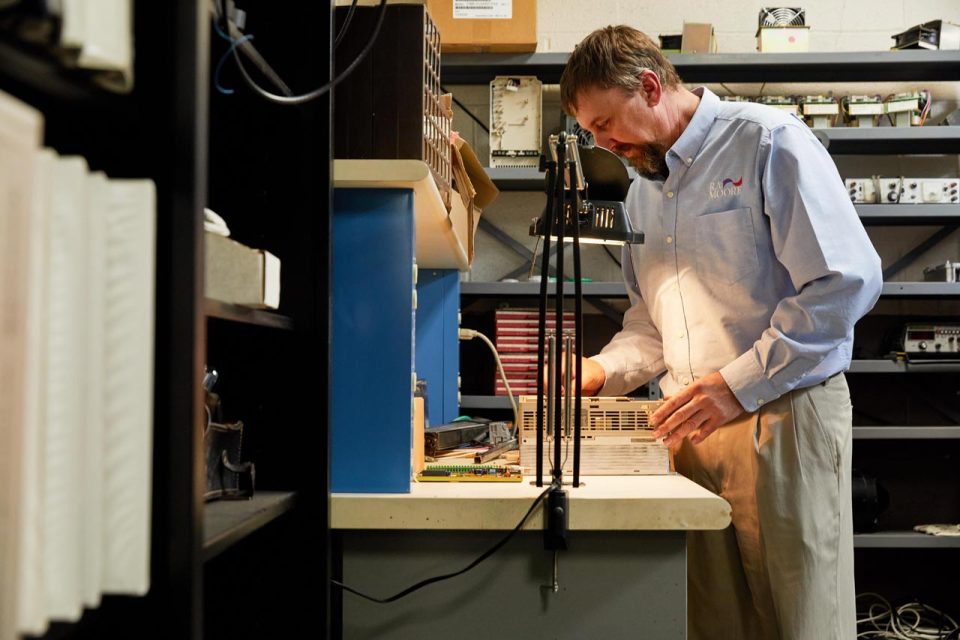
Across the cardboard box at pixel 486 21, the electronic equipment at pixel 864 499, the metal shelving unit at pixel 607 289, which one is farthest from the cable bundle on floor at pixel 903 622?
the cardboard box at pixel 486 21

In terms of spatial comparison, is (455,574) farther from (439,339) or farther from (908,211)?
(908,211)

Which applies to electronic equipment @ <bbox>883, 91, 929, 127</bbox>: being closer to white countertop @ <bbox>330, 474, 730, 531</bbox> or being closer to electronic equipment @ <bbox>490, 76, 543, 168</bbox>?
electronic equipment @ <bbox>490, 76, 543, 168</bbox>

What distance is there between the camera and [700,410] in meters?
1.68

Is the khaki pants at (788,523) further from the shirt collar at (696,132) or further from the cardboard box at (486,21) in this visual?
the cardboard box at (486,21)

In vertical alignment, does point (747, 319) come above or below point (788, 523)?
above

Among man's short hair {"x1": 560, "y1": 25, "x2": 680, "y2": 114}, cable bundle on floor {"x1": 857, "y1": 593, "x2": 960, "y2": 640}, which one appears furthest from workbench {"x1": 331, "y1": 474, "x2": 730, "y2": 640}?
cable bundle on floor {"x1": 857, "y1": 593, "x2": 960, "y2": 640}

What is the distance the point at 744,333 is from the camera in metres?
1.82

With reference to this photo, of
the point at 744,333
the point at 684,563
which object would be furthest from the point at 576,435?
the point at 744,333

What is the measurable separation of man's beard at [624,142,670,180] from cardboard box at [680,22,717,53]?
1484 millimetres

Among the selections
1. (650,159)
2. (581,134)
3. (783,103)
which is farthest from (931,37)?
(650,159)

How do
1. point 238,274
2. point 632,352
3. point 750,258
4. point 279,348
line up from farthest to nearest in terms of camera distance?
point 632,352, point 750,258, point 279,348, point 238,274

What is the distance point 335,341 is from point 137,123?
0.70m

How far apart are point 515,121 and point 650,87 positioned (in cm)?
146

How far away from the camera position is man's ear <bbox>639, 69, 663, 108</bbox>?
1925 mm
